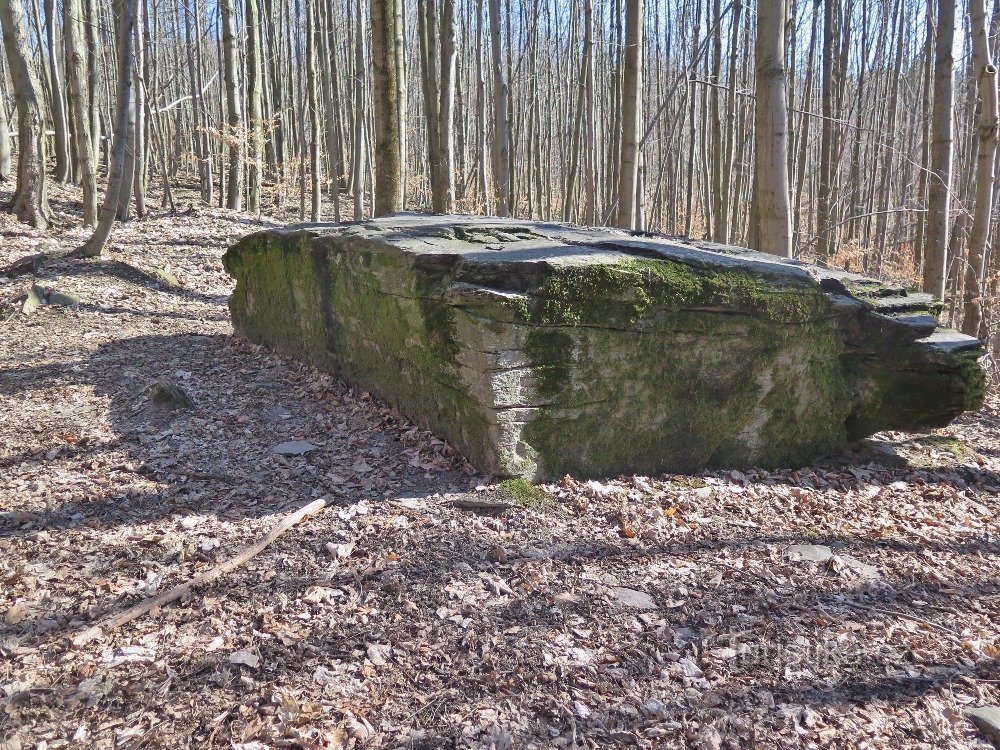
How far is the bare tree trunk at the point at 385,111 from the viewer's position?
717cm

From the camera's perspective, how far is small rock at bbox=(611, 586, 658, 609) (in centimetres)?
323

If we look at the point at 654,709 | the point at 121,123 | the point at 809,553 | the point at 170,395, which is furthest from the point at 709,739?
the point at 121,123

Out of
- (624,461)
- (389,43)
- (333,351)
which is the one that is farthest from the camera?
(389,43)

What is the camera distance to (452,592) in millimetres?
3229

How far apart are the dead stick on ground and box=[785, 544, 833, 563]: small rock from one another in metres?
2.47

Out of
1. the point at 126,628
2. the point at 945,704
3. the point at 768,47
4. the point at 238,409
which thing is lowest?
the point at 945,704

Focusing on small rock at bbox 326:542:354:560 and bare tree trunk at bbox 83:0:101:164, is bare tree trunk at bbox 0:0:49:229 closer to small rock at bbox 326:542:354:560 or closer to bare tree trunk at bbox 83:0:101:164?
bare tree trunk at bbox 83:0:101:164

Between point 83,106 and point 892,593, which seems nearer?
point 892,593

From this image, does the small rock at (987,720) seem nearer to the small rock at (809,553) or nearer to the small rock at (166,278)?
the small rock at (809,553)

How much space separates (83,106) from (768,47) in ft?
28.7

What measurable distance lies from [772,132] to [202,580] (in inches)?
218

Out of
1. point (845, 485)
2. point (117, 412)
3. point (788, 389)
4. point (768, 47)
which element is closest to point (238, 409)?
point (117, 412)

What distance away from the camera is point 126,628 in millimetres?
2908

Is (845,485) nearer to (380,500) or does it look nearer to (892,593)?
(892,593)
